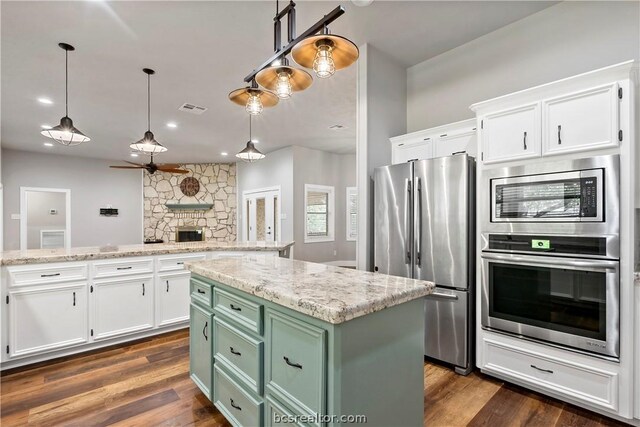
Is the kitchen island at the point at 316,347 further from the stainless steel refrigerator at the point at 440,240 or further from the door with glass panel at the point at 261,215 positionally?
the door with glass panel at the point at 261,215

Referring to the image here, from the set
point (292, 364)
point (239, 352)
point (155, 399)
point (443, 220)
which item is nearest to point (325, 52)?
point (292, 364)

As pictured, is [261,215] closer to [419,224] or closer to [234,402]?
[419,224]

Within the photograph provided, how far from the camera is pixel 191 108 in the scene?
4.63 meters

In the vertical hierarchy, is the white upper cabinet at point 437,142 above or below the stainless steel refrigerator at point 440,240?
above

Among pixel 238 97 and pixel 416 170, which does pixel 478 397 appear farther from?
pixel 238 97

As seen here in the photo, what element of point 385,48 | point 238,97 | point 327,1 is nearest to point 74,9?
point 238,97

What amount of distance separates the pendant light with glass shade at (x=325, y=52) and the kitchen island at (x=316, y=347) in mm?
1068

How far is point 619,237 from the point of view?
185 cm

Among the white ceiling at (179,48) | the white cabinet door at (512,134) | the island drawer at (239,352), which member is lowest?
the island drawer at (239,352)

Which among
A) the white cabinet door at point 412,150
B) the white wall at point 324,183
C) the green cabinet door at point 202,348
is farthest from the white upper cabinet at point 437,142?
the white wall at point 324,183

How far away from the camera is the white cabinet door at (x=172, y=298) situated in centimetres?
331

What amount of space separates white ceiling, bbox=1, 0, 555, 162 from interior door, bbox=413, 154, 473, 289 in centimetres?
130

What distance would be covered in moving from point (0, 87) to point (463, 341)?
19.1 feet

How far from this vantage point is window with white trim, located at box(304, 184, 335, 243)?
7.33 m
